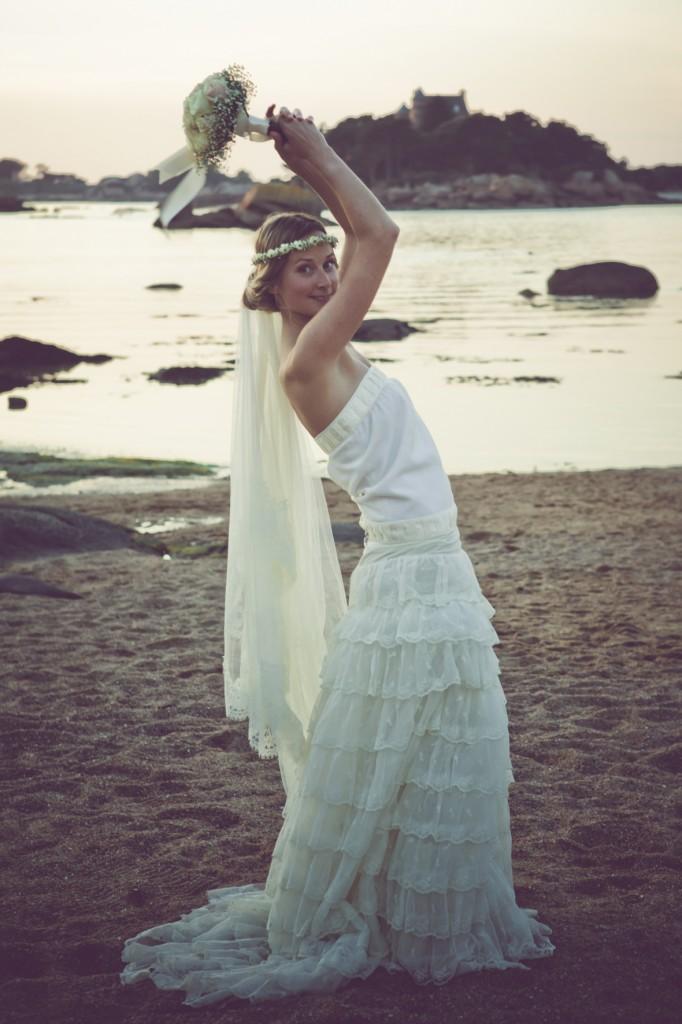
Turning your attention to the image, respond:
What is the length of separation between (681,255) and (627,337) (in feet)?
121

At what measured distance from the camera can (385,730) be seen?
3.61 m

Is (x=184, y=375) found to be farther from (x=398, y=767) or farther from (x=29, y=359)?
(x=398, y=767)

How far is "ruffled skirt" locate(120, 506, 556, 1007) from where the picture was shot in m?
3.59

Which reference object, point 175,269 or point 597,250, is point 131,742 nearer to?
point 175,269

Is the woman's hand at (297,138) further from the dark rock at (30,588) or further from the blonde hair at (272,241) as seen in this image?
the dark rock at (30,588)

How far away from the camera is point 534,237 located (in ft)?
303

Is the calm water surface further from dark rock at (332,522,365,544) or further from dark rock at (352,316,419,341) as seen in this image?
dark rock at (332,522,365,544)

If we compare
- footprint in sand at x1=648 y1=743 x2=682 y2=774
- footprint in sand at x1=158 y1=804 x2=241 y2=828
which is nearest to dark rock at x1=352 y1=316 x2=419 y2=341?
footprint in sand at x1=648 y1=743 x2=682 y2=774

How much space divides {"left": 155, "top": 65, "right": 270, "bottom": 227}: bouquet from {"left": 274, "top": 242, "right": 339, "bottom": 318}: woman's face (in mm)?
359

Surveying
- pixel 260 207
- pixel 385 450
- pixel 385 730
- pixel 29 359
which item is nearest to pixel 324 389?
pixel 385 450

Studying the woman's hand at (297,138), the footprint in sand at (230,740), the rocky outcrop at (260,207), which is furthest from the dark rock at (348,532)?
the rocky outcrop at (260,207)

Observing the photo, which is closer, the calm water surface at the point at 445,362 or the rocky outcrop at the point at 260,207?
the calm water surface at the point at 445,362

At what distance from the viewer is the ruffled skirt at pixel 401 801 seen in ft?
11.8

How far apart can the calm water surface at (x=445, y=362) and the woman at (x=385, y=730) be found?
3060 mm
